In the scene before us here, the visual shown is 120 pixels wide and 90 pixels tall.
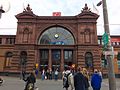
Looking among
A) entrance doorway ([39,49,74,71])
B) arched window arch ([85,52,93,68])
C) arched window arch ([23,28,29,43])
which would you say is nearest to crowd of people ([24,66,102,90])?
arched window arch ([85,52,93,68])

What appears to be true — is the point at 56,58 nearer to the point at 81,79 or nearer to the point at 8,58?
the point at 8,58

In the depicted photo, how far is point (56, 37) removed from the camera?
53.1 meters

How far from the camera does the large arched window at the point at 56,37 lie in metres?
52.6

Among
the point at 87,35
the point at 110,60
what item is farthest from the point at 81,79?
the point at 87,35

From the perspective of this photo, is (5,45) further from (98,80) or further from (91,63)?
(98,80)

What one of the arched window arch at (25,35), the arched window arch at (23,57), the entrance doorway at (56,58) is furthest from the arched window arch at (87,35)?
the arched window arch at (23,57)

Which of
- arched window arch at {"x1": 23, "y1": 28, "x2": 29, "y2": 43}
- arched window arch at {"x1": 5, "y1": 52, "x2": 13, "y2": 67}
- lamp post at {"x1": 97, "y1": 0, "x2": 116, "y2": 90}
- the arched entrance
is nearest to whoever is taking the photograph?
lamp post at {"x1": 97, "y1": 0, "x2": 116, "y2": 90}

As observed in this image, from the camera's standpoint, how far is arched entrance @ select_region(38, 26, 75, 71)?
51500mm

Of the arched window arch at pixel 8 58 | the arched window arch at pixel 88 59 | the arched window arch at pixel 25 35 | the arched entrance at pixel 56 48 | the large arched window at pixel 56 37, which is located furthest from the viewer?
the arched window arch at pixel 8 58

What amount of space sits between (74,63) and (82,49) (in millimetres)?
3788

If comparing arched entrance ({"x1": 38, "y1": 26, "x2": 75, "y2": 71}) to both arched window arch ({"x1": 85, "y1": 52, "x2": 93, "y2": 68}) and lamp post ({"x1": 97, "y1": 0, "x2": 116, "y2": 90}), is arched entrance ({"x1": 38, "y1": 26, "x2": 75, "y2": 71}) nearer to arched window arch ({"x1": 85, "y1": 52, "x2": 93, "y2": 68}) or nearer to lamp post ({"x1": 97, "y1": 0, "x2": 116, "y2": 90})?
arched window arch ({"x1": 85, "y1": 52, "x2": 93, "y2": 68})

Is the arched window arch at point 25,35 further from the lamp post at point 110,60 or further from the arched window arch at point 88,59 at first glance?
the lamp post at point 110,60

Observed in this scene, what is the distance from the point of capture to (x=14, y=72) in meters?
49.4

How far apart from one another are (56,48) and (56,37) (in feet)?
10.4
